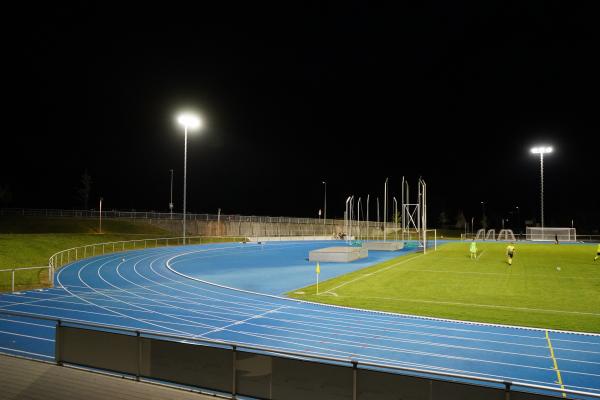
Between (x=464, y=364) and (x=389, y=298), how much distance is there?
26.3ft

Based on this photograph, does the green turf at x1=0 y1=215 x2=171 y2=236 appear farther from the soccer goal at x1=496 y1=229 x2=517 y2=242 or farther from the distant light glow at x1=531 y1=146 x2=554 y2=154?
the distant light glow at x1=531 y1=146 x2=554 y2=154

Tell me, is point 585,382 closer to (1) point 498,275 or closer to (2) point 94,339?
(2) point 94,339

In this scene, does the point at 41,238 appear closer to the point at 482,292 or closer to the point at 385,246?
the point at 385,246

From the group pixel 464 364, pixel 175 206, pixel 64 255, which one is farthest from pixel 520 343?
pixel 175 206

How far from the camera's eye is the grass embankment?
75.9 feet

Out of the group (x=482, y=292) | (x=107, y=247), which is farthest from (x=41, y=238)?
(x=482, y=292)

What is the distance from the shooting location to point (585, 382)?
8.36 meters

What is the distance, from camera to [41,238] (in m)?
33.6

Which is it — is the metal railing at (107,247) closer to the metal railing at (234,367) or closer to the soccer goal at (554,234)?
the metal railing at (234,367)

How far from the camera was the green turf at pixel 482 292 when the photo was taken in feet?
47.1

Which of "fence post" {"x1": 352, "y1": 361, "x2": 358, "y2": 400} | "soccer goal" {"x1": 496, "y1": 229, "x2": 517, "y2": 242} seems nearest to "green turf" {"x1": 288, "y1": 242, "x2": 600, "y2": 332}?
"fence post" {"x1": 352, "y1": 361, "x2": 358, "y2": 400}

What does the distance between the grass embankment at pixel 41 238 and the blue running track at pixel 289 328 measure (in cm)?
257

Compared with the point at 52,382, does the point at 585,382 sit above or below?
below

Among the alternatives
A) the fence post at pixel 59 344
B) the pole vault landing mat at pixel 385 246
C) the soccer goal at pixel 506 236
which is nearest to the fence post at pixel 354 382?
the fence post at pixel 59 344
